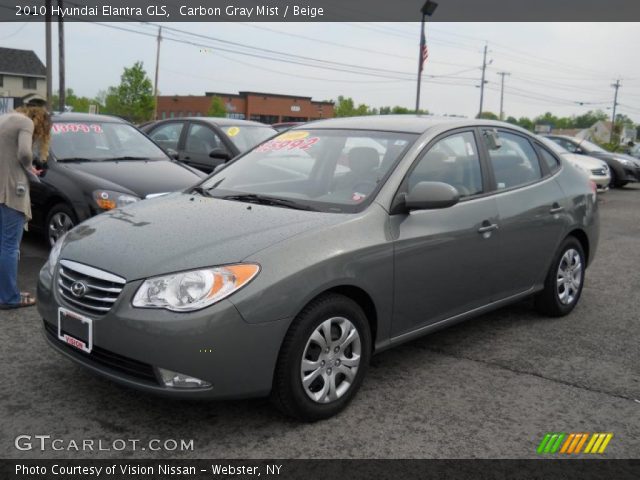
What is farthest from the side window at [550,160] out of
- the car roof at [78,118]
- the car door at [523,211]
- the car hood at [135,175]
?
the car roof at [78,118]

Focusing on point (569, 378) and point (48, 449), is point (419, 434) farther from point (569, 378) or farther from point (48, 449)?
point (48, 449)

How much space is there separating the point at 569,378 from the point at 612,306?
6.78ft

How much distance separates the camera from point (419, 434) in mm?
3258

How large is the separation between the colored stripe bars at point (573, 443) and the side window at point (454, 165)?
161 centimetres

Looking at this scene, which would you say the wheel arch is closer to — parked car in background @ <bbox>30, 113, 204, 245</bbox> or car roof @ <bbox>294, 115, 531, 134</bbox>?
car roof @ <bbox>294, 115, 531, 134</bbox>

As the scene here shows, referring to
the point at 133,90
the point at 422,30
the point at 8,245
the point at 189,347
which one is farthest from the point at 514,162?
the point at 133,90

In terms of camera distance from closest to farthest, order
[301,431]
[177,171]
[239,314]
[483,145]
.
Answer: [239,314]
[301,431]
[483,145]
[177,171]

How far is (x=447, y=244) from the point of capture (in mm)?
4012

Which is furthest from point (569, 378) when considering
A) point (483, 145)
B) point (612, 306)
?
point (612, 306)

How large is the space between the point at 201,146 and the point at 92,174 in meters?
3.46

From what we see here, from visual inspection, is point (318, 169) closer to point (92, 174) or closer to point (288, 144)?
point (288, 144)

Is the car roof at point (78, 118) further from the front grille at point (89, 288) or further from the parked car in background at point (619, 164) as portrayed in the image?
the parked car in background at point (619, 164)

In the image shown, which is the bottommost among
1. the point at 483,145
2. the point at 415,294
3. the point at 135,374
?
the point at 135,374

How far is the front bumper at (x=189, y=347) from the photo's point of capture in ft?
9.55
